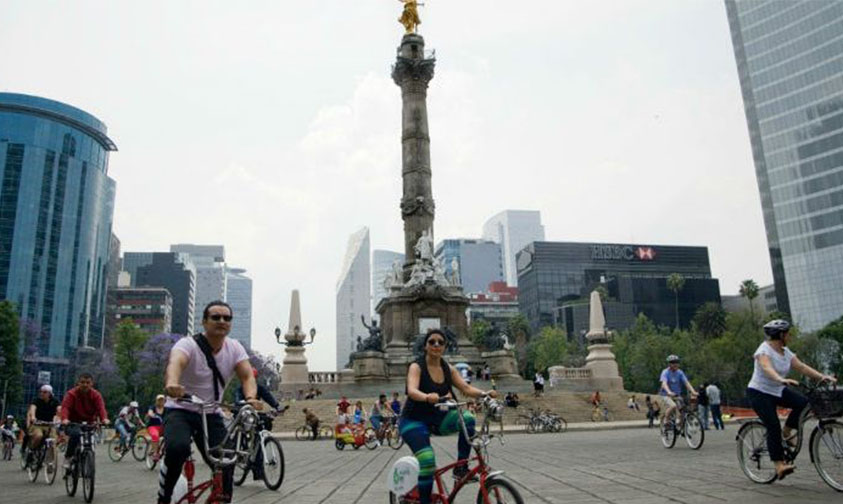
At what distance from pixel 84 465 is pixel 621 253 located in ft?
441

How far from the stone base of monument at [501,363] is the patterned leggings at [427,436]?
32687 millimetres

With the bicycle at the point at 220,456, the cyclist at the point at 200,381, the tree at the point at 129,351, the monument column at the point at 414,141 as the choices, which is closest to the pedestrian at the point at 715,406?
the cyclist at the point at 200,381

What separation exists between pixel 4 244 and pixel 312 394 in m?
85.8

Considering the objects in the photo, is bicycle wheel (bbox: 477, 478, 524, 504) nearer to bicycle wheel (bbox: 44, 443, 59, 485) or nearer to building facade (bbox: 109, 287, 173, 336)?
bicycle wheel (bbox: 44, 443, 59, 485)

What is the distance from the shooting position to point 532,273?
131750 mm

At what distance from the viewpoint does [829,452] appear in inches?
268

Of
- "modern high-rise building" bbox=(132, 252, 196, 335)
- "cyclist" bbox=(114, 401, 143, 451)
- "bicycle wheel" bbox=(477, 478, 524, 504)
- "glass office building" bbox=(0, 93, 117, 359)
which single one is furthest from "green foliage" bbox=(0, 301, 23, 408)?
"modern high-rise building" bbox=(132, 252, 196, 335)

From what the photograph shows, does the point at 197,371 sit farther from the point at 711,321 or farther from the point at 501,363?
the point at 711,321

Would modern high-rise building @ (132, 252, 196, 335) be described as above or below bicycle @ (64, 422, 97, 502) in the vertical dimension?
above

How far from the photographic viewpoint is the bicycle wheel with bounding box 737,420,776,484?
7.58 meters

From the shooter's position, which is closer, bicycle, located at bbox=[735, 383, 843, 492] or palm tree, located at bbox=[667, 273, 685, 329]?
bicycle, located at bbox=[735, 383, 843, 492]

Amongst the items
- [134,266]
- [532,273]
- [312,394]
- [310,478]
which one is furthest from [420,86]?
[134,266]

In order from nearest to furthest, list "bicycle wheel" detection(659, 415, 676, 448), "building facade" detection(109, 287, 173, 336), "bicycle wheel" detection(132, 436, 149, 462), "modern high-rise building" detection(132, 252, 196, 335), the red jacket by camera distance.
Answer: the red jacket, "bicycle wheel" detection(659, 415, 676, 448), "bicycle wheel" detection(132, 436, 149, 462), "building facade" detection(109, 287, 173, 336), "modern high-rise building" detection(132, 252, 196, 335)

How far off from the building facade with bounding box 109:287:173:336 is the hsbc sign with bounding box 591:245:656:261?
91.0m
